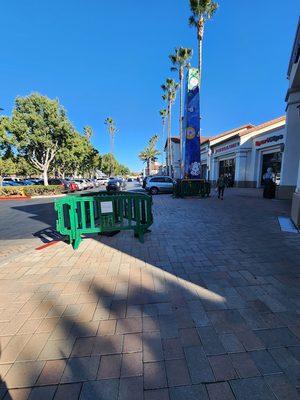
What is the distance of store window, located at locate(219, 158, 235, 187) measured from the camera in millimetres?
25672

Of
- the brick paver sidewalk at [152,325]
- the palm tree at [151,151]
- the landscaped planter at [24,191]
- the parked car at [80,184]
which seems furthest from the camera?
the palm tree at [151,151]

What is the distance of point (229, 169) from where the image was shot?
27.1 meters

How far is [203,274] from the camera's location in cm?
393

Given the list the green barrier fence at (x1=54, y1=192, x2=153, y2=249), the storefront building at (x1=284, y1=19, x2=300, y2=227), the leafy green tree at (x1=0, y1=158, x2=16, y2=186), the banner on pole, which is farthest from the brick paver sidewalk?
the leafy green tree at (x1=0, y1=158, x2=16, y2=186)

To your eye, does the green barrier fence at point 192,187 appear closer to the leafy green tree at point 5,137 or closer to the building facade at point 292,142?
the building facade at point 292,142

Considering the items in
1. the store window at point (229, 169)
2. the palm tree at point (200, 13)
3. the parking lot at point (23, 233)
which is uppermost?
the palm tree at point (200, 13)

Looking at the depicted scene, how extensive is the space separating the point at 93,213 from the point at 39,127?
56.1 feet

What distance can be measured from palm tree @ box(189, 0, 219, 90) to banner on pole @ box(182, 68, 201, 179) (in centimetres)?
256

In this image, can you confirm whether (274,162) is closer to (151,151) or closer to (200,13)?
(200,13)

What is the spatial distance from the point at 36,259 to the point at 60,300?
1988mm

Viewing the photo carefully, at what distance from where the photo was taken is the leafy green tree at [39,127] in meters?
18.4

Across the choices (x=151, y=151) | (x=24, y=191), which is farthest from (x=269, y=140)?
Answer: (x=151, y=151)

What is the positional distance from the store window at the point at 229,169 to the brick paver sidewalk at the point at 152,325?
21.6 meters

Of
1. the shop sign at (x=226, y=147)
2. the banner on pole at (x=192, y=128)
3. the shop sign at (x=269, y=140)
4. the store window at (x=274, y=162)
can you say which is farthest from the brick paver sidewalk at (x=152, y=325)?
the shop sign at (x=226, y=147)
